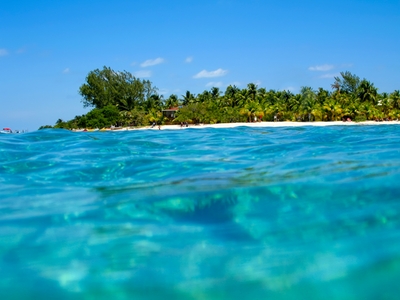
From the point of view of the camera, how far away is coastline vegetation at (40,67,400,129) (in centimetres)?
5078

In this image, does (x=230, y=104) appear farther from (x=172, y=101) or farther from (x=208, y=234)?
(x=208, y=234)

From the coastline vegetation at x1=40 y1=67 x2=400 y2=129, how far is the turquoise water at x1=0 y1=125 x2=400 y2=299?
47.2 meters

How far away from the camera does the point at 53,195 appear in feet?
13.0

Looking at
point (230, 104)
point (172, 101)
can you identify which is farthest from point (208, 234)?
point (172, 101)

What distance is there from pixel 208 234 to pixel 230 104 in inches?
2301

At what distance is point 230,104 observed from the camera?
2381 inches

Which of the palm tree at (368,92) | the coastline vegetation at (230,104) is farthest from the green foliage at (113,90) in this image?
the palm tree at (368,92)

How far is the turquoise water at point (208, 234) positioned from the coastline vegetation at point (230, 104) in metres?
47.2

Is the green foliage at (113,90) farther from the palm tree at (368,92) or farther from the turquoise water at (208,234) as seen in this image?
the turquoise water at (208,234)

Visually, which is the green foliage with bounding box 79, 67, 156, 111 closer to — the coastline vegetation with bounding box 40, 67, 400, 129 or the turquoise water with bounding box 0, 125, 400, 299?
the coastline vegetation with bounding box 40, 67, 400, 129

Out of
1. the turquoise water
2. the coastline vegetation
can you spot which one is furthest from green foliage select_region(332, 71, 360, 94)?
the turquoise water

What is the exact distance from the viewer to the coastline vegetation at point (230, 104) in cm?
5078

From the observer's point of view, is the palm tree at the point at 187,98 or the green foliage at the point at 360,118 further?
the palm tree at the point at 187,98

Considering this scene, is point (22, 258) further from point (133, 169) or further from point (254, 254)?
point (133, 169)
